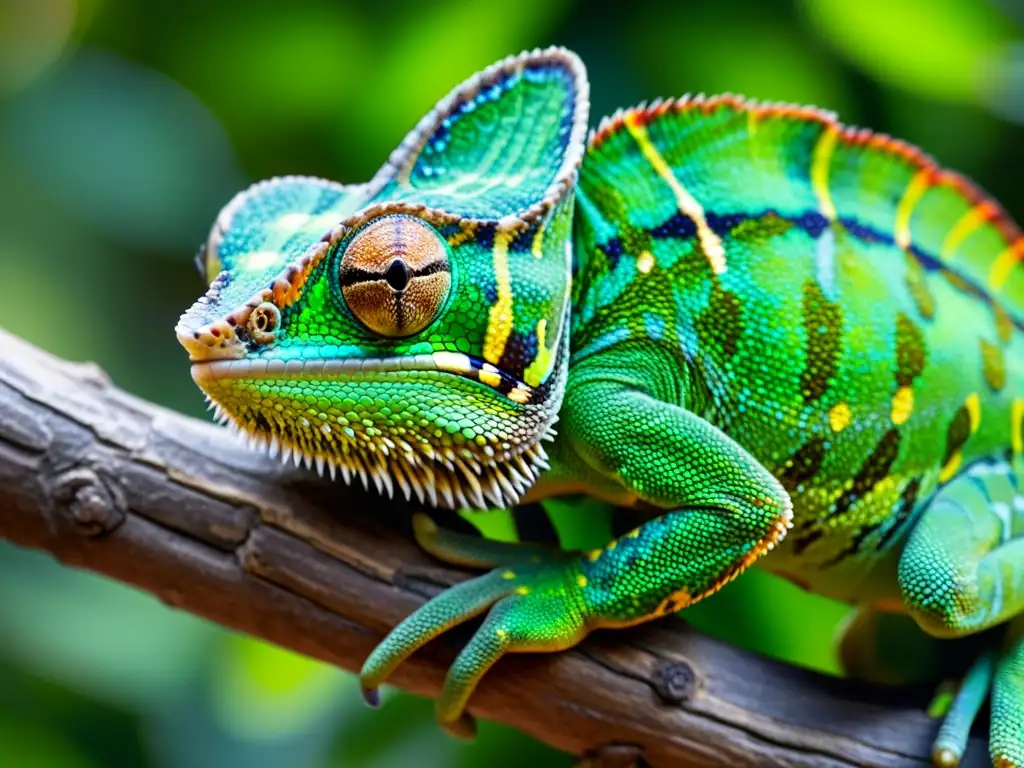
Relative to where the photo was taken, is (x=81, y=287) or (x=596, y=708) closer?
(x=596, y=708)

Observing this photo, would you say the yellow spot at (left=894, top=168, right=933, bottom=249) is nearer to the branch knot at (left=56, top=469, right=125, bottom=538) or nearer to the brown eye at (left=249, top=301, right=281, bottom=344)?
the brown eye at (left=249, top=301, right=281, bottom=344)

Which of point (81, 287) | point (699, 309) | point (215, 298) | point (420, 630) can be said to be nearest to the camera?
point (215, 298)

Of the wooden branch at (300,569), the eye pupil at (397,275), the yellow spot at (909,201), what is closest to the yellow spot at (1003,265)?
the yellow spot at (909,201)

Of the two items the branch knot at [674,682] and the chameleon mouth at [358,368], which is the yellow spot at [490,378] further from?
the branch knot at [674,682]

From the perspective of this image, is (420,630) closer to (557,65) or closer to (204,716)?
(557,65)

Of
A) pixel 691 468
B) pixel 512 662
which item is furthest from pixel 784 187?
pixel 512 662

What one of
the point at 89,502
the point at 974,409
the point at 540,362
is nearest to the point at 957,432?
the point at 974,409
